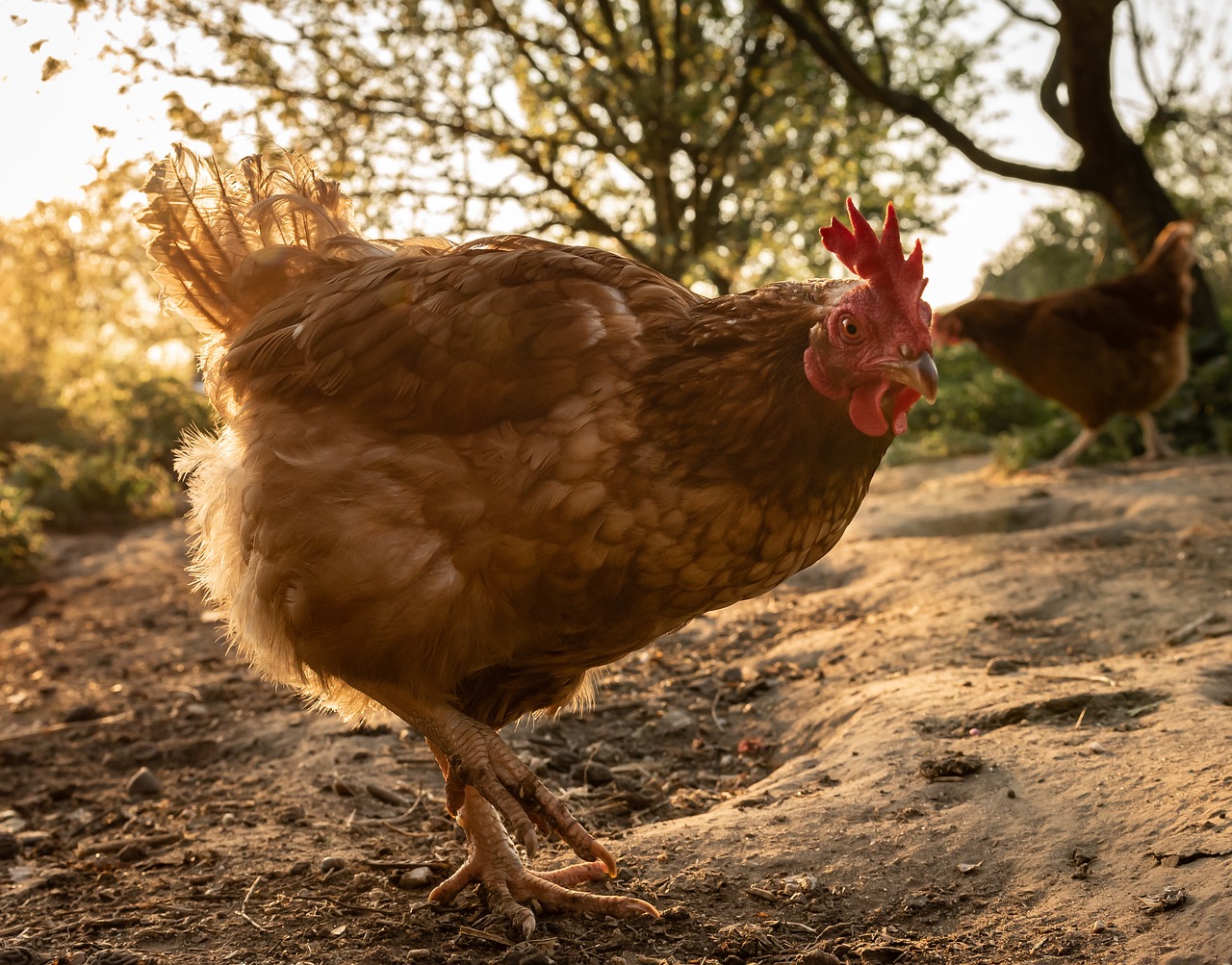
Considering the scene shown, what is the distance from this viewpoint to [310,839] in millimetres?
3195

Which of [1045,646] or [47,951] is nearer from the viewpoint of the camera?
[47,951]

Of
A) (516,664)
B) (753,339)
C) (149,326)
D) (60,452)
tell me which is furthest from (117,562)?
(149,326)

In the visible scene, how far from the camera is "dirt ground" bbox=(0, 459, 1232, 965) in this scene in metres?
2.33

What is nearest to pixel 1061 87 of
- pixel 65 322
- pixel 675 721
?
pixel 675 721

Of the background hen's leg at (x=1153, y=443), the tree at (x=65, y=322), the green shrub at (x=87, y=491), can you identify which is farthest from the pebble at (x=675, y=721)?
the tree at (x=65, y=322)

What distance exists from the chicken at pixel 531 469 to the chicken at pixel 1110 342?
6.93 metres

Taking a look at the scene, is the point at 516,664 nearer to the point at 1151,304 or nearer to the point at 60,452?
the point at 1151,304

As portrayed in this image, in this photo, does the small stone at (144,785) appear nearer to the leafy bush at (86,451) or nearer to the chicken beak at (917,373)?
the chicken beak at (917,373)

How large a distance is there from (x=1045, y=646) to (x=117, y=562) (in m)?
7.86

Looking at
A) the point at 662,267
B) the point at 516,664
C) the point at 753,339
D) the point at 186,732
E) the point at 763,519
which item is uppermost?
the point at 662,267

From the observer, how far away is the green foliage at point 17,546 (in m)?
8.35

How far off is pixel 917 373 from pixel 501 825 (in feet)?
5.54

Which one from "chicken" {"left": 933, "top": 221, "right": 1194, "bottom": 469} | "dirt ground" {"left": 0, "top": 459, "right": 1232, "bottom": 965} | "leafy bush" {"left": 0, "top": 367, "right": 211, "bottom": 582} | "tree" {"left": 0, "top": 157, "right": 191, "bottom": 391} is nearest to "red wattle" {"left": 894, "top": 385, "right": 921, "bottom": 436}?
"dirt ground" {"left": 0, "top": 459, "right": 1232, "bottom": 965}

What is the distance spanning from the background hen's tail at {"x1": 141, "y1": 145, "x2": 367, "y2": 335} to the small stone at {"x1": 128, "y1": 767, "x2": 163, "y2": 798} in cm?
175
